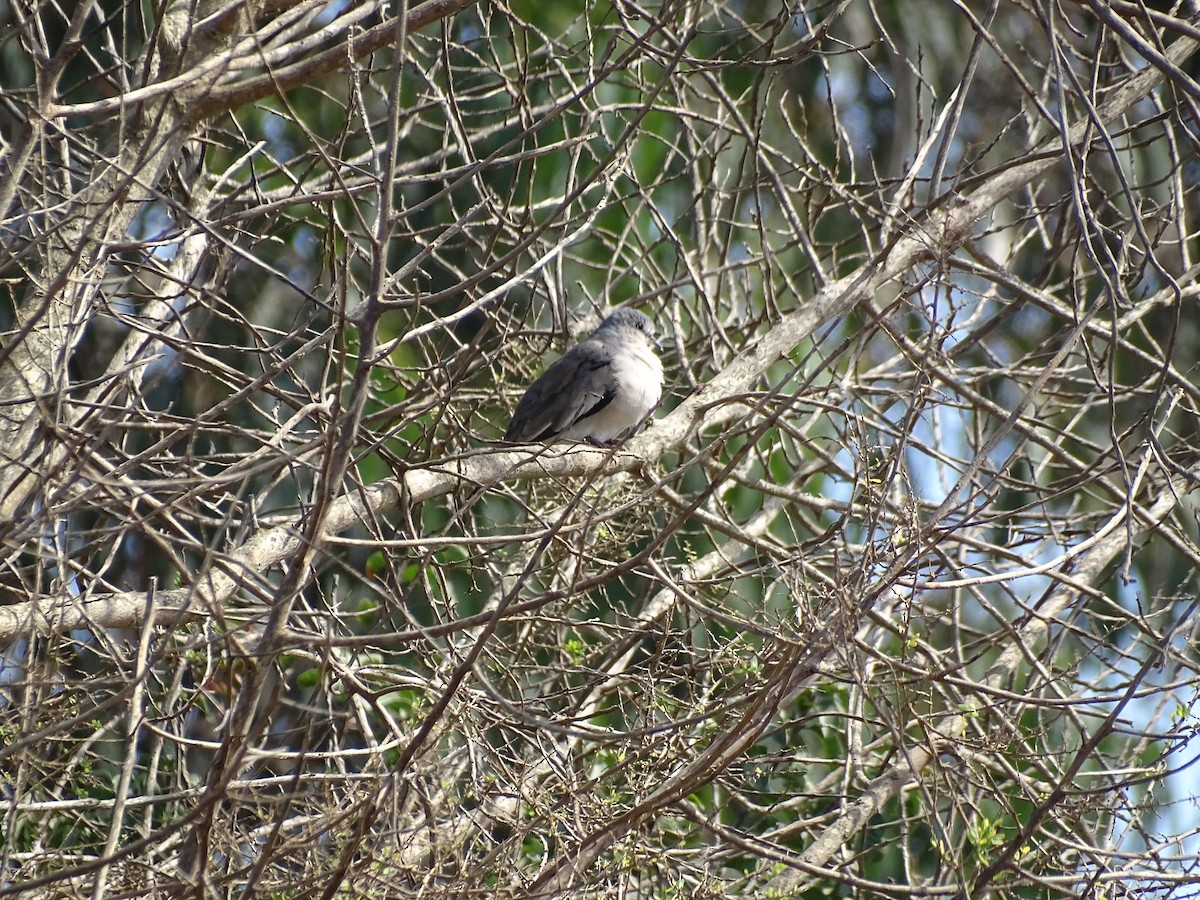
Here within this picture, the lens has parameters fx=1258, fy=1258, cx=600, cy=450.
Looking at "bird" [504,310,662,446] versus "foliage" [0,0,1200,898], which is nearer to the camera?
"foliage" [0,0,1200,898]

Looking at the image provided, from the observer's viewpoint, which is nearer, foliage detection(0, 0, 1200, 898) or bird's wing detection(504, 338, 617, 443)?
foliage detection(0, 0, 1200, 898)

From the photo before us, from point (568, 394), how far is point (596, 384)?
0.60 ft

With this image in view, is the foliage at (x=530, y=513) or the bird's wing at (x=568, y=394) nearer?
the foliage at (x=530, y=513)

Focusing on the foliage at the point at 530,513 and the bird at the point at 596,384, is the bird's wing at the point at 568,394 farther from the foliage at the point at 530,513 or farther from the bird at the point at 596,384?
the foliage at the point at 530,513

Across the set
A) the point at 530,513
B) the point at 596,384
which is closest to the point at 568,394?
the point at 596,384

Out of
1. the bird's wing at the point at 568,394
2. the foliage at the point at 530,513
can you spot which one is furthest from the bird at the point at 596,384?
the foliage at the point at 530,513

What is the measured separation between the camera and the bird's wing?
658 cm

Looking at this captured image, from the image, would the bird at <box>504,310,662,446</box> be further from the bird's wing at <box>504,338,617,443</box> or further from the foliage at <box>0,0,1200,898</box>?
the foliage at <box>0,0,1200,898</box>

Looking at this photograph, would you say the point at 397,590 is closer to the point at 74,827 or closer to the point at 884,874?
the point at 74,827

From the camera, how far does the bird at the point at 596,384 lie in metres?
6.57

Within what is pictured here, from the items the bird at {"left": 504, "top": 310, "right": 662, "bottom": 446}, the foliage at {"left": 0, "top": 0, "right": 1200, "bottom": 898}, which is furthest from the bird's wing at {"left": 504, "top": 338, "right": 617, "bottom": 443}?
the foliage at {"left": 0, "top": 0, "right": 1200, "bottom": 898}

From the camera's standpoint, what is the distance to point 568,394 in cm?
667

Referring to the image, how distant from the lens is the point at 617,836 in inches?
139

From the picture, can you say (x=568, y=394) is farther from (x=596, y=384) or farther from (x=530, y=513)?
(x=530, y=513)
